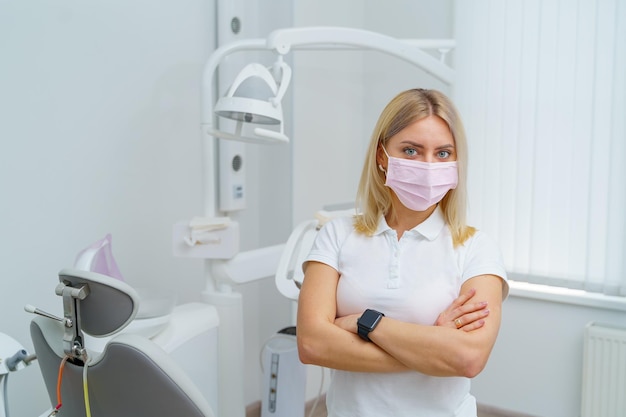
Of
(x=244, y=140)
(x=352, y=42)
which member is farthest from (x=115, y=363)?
(x=352, y=42)

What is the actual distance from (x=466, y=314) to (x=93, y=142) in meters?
1.42

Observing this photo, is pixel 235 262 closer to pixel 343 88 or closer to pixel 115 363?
pixel 115 363

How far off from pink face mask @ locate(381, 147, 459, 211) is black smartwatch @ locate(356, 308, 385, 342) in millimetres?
298

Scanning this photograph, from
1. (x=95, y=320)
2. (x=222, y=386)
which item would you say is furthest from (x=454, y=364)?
(x=222, y=386)

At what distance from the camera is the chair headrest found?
39.6 inches

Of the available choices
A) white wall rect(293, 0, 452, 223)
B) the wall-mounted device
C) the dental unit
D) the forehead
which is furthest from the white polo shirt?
white wall rect(293, 0, 452, 223)

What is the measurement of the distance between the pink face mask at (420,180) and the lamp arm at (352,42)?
0.69 m

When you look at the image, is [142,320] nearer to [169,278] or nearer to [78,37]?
[169,278]

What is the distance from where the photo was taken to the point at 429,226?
1424 mm

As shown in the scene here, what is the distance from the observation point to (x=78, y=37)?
1.97 metres

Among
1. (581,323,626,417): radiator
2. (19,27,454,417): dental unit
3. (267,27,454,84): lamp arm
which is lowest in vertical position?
(581,323,626,417): radiator

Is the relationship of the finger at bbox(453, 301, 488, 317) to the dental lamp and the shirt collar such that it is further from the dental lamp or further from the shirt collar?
the dental lamp

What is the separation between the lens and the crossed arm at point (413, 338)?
4.02ft

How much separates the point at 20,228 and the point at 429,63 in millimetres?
1565
